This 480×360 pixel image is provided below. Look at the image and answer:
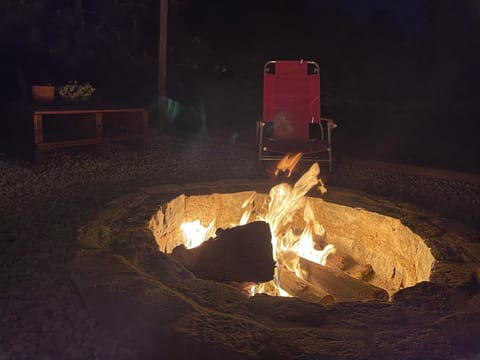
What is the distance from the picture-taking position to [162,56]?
7.74 m

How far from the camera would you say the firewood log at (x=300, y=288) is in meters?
2.77

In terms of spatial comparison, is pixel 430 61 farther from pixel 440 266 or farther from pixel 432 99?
pixel 440 266

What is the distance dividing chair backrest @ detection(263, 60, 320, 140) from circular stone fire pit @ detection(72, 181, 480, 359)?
2.34 meters

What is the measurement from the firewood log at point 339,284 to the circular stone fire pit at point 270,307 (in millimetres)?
347

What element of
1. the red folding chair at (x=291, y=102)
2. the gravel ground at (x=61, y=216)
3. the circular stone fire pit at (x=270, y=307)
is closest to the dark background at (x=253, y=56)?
the gravel ground at (x=61, y=216)

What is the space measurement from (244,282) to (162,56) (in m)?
5.91

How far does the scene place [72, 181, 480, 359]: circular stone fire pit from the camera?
5.58ft

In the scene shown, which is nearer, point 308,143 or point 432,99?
point 308,143

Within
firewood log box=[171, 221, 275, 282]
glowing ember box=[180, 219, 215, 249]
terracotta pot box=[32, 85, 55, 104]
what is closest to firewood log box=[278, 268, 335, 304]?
firewood log box=[171, 221, 275, 282]

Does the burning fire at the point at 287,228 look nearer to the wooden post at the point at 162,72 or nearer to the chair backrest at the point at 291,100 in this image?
the chair backrest at the point at 291,100

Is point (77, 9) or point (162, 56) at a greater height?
point (77, 9)

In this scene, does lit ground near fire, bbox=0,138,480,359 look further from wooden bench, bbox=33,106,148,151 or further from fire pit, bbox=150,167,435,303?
wooden bench, bbox=33,106,148,151

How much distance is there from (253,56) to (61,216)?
8724 millimetres

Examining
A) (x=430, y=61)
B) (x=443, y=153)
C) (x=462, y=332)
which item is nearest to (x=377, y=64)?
(x=430, y=61)
